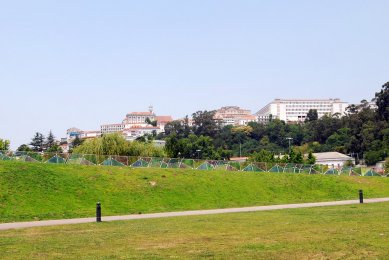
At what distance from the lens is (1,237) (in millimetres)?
17906

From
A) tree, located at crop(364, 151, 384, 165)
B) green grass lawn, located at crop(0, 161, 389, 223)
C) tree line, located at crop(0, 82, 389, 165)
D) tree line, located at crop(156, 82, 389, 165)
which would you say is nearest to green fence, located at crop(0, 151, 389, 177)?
green grass lawn, located at crop(0, 161, 389, 223)

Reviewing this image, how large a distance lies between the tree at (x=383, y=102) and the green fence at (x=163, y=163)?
240ft

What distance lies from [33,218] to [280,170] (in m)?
31.8

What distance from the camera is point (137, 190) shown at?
35.8 metres

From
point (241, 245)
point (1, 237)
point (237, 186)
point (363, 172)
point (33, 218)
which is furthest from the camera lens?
point (363, 172)

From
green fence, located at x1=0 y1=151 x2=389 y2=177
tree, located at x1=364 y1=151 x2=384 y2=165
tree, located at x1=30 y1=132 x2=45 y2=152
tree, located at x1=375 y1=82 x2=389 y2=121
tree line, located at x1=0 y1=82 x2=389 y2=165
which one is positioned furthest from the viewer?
tree, located at x1=30 y1=132 x2=45 y2=152

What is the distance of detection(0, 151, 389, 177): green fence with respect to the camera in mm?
41344

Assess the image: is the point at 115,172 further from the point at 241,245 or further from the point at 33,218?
the point at 241,245

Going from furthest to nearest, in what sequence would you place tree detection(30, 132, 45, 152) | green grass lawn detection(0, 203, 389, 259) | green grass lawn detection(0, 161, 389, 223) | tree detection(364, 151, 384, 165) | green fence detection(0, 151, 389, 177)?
tree detection(30, 132, 45, 152)
tree detection(364, 151, 384, 165)
green fence detection(0, 151, 389, 177)
green grass lawn detection(0, 161, 389, 223)
green grass lawn detection(0, 203, 389, 259)

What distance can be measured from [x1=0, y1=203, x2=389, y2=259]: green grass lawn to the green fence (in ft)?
68.3

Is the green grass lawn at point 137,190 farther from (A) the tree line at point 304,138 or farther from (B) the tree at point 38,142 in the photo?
(B) the tree at point 38,142

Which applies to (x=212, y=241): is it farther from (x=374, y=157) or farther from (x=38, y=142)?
(x=38, y=142)

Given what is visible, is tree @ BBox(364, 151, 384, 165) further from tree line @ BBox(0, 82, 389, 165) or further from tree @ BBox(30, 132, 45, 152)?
→ tree @ BBox(30, 132, 45, 152)

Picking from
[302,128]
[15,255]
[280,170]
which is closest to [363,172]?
[280,170]
